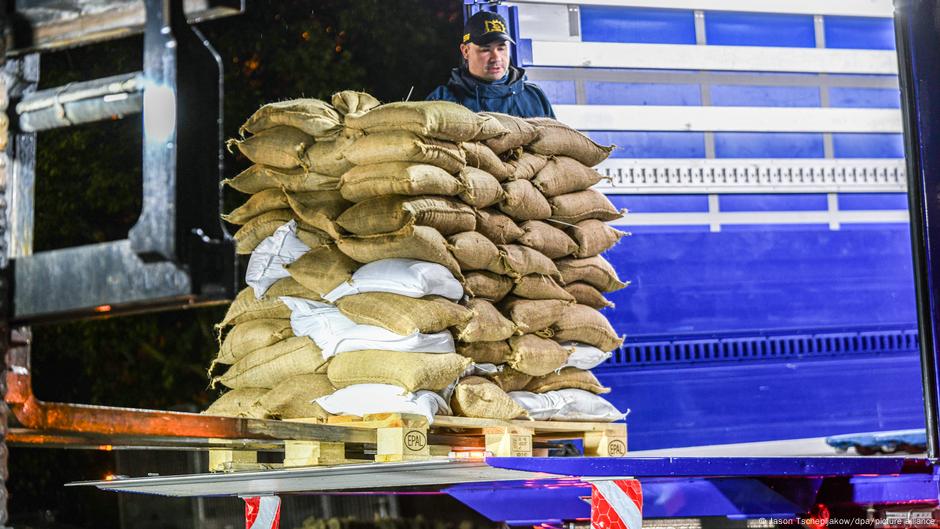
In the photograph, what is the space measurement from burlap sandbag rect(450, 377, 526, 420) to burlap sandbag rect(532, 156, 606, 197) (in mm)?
1124

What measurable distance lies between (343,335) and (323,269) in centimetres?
31

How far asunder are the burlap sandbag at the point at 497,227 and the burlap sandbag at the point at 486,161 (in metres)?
0.19

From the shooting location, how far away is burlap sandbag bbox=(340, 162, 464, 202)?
4871 millimetres

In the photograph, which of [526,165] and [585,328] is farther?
[585,328]

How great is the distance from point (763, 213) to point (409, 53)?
2463 mm

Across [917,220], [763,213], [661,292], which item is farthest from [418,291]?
[763,213]

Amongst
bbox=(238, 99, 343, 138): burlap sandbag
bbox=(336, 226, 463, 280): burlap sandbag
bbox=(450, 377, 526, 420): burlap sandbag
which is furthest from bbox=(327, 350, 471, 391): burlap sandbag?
bbox=(238, 99, 343, 138): burlap sandbag

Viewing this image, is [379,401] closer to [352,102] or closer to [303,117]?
[303,117]

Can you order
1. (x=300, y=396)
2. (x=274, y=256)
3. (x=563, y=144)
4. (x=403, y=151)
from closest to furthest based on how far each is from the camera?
(x=403, y=151)
(x=300, y=396)
(x=274, y=256)
(x=563, y=144)

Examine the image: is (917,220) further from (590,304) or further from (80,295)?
(80,295)

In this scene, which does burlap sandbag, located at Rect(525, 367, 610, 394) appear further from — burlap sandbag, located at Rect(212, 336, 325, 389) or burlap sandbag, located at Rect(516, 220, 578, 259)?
burlap sandbag, located at Rect(212, 336, 325, 389)

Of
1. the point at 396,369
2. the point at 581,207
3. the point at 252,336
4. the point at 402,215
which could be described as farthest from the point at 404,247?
the point at 581,207

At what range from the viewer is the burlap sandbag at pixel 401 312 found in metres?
4.82

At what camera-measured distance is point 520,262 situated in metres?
5.47
